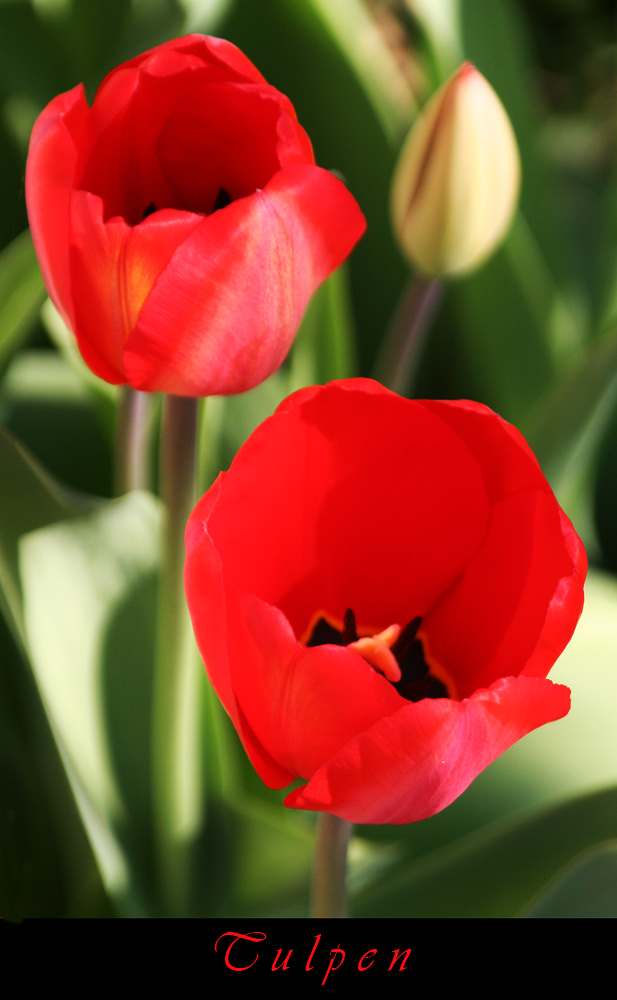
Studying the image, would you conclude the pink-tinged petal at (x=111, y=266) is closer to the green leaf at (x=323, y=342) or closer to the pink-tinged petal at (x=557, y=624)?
the pink-tinged petal at (x=557, y=624)

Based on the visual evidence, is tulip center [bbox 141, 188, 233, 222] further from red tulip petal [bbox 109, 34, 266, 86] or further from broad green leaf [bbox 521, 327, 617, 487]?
broad green leaf [bbox 521, 327, 617, 487]

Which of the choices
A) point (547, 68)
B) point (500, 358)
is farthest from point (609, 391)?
point (547, 68)

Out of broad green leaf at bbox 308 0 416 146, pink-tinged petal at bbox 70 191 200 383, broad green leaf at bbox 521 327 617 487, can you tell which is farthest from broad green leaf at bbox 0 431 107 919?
broad green leaf at bbox 308 0 416 146

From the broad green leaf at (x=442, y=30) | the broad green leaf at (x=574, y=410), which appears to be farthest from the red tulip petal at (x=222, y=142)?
the broad green leaf at (x=442, y=30)

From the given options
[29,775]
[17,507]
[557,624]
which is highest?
[557,624]

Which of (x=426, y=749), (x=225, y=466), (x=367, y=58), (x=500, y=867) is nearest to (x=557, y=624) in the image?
(x=426, y=749)

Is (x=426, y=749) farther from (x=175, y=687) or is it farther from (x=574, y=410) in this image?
(x=574, y=410)
